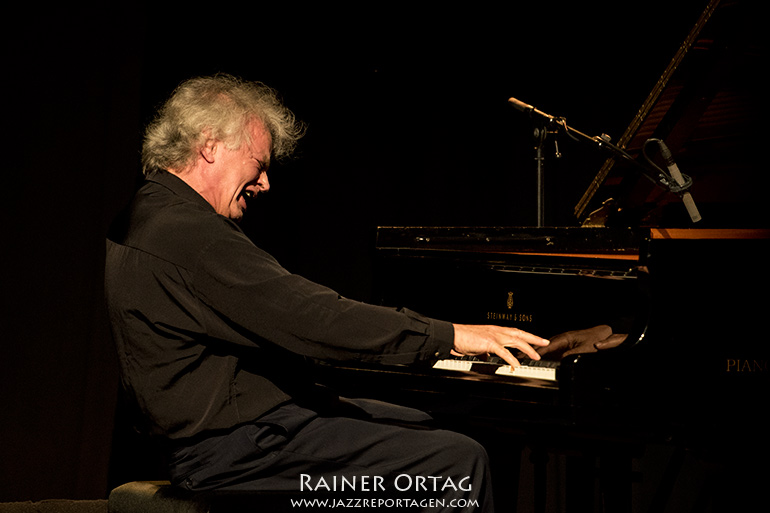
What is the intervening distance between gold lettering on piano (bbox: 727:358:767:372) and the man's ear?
1407mm

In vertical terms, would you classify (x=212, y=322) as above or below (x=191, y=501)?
above

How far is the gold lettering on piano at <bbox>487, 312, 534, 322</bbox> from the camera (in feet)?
7.18

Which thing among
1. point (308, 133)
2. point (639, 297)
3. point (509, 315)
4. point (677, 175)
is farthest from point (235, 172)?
point (308, 133)

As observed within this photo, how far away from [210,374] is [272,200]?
8.79 ft

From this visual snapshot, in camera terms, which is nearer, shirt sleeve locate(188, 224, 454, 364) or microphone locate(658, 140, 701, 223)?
shirt sleeve locate(188, 224, 454, 364)

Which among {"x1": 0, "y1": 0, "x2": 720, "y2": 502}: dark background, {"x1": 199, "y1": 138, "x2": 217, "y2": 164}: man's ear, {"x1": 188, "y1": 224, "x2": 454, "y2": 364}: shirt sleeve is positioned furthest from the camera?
{"x1": 0, "y1": 0, "x2": 720, "y2": 502}: dark background

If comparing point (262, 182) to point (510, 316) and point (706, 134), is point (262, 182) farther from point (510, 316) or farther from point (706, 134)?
point (706, 134)

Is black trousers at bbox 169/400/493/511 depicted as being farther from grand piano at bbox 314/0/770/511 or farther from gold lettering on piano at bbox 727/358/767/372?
gold lettering on piano at bbox 727/358/767/372

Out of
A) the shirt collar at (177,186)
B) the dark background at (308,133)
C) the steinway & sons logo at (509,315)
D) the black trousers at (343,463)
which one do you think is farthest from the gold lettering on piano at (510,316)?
the dark background at (308,133)

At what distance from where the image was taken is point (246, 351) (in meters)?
1.69

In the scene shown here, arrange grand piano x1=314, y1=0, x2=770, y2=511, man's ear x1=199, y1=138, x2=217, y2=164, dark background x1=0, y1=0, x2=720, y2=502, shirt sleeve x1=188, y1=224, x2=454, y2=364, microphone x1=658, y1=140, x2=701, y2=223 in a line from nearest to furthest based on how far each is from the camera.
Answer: shirt sleeve x1=188, y1=224, x2=454, y2=364 < grand piano x1=314, y1=0, x2=770, y2=511 < man's ear x1=199, y1=138, x2=217, y2=164 < microphone x1=658, y1=140, x2=701, y2=223 < dark background x1=0, y1=0, x2=720, y2=502

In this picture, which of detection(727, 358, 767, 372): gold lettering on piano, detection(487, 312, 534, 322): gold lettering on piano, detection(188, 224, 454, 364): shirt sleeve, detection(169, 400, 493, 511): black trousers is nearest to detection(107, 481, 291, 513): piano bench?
detection(169, 400, 493, 511): black trousers

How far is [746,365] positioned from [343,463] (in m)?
1.02

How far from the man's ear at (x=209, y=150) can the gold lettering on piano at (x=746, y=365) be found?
141cm
